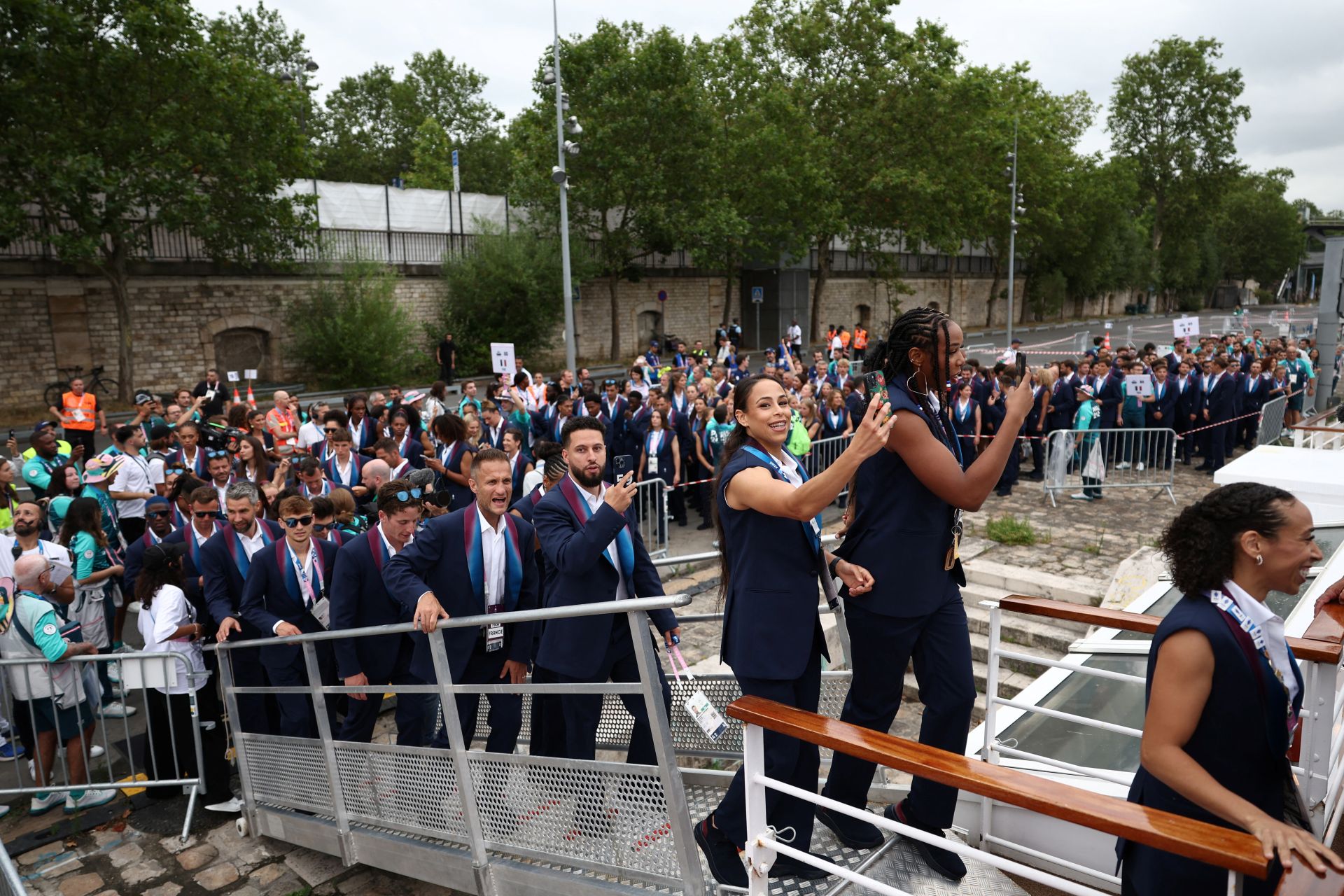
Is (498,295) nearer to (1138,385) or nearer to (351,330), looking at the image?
(351,330)

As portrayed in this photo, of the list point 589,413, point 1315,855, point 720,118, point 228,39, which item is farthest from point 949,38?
point 1315,855

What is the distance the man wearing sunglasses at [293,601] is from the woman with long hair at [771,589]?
294cm

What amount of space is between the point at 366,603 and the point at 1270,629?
13.6 ft

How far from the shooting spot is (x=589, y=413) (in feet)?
37.2

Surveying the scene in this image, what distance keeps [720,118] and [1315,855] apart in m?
33.8

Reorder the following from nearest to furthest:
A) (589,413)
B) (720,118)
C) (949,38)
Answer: (589,413) < (720,118) < (949,38)

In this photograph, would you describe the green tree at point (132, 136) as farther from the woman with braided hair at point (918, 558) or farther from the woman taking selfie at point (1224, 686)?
the woman taking selfie at point (1224, 686)

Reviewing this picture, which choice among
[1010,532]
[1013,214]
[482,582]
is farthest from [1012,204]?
[482,582]

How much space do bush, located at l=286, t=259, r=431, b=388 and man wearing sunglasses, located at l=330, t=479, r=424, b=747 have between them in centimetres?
2129

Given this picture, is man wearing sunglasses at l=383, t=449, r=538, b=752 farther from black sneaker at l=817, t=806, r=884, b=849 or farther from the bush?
the bush

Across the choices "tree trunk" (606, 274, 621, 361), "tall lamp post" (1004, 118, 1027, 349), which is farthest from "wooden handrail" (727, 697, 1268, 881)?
"tree trunk" (606, 274, 621, 361)

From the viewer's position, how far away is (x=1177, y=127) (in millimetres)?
58281

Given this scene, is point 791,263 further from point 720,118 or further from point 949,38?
point 949,38

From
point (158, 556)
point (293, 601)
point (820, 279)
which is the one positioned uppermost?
point (820, 279)
